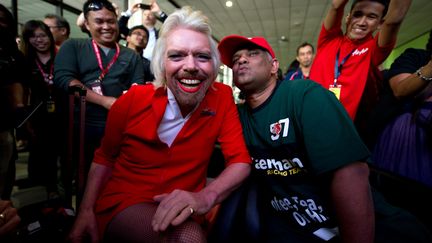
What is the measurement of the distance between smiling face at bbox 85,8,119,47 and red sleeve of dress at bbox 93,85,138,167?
3.04 feet

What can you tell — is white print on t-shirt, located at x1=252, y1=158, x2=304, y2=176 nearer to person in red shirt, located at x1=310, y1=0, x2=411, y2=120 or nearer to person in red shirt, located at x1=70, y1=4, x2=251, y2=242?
person in red shirt, located at x1=70, y1=4, x2=251, y2=242

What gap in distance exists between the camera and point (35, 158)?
8.77 ft

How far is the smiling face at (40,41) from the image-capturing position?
8.06ft

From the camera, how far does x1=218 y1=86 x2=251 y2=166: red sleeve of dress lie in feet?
3.74

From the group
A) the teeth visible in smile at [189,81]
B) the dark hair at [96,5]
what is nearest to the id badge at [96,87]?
the dark hair at [96,5]

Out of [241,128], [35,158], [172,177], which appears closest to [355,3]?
[241,128]

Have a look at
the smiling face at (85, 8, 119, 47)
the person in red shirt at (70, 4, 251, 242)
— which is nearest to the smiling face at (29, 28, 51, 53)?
the smiling face at (85, 8, 119, 47)

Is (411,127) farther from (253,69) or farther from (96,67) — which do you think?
(96,67)

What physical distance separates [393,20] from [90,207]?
1724 millimetres

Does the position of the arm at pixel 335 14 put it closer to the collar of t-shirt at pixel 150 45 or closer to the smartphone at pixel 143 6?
the collar of t-shirt at pixel 150 45

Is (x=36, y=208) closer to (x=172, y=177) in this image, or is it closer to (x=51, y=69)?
(x=172, y=177)

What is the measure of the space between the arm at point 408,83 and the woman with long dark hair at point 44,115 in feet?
8.60

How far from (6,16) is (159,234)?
1896 mm

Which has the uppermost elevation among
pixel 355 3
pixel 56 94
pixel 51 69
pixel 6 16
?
pixel 355 3
